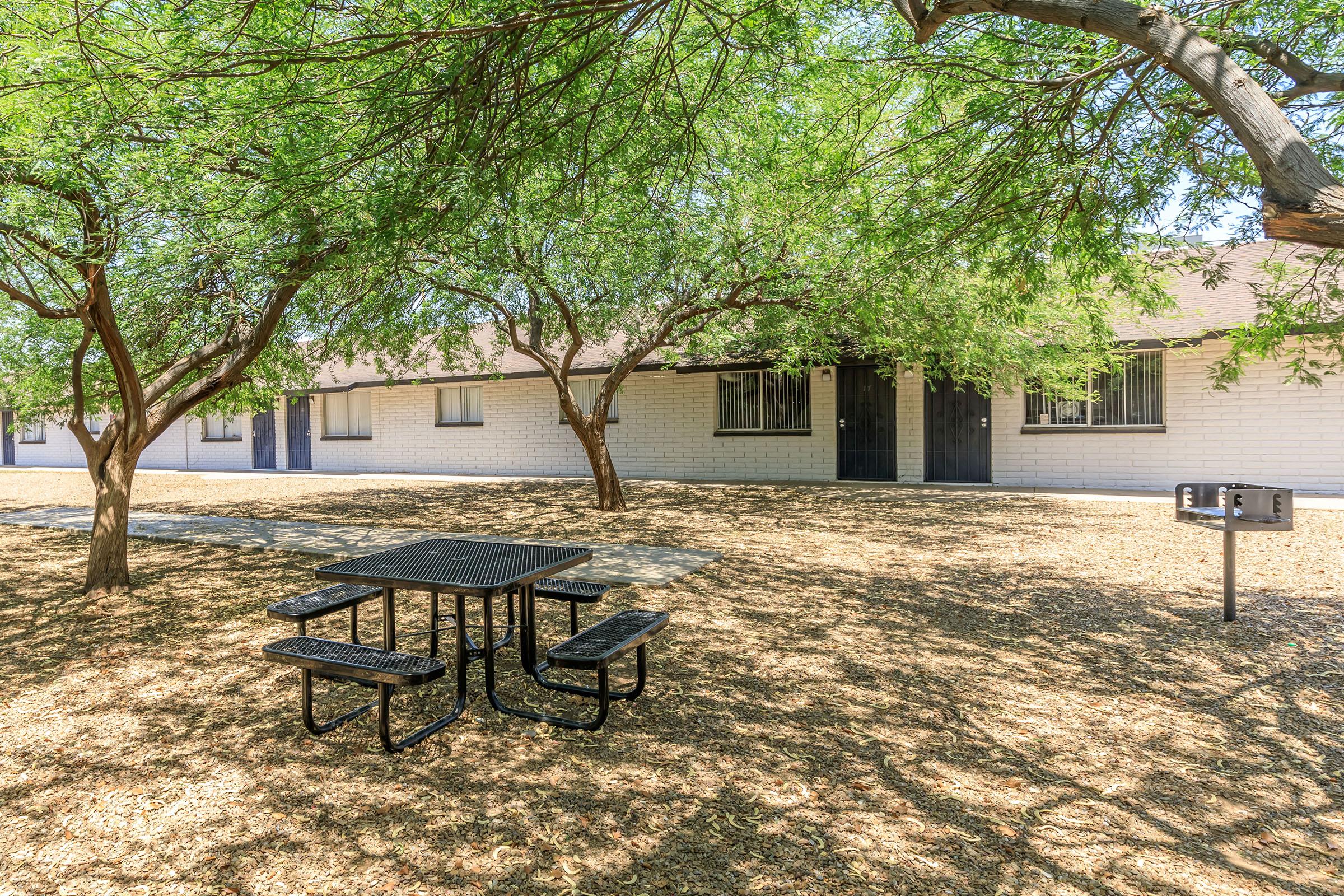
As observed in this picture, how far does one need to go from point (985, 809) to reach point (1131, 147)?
488cm

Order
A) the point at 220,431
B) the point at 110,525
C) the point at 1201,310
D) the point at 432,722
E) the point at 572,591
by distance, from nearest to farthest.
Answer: the point at 432,722
the point at 572,591
the point at 110,525
the point at 1201,310
the point at 220,431

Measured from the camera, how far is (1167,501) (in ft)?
37.1

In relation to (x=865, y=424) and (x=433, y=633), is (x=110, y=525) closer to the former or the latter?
(x=433, y=633)

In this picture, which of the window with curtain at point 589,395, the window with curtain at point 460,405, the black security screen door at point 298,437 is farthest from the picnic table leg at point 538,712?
the black security screen door at point 298,437

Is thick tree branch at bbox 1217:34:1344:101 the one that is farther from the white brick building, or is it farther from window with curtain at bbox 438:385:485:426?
window with curtain at bbox 438:385:485:426

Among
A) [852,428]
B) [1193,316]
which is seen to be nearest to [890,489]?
[852,428]

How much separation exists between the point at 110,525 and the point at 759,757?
603cm

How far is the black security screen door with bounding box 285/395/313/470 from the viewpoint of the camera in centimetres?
2238

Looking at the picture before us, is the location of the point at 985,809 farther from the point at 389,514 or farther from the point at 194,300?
the point at 389,514

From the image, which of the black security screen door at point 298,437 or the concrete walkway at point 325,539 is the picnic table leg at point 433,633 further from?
the black security screen door at point 298,437

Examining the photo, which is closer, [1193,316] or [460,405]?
[1193,316]

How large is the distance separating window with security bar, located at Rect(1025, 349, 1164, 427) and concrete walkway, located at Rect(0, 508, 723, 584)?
830 centimetres

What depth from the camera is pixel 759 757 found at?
3.24 m

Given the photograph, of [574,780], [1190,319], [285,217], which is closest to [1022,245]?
[574,780]
